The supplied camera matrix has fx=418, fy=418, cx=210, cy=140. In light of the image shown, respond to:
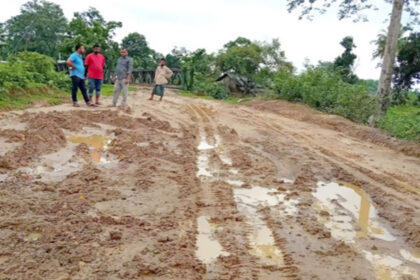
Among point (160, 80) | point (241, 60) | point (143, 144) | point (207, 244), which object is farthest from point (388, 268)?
point (241, 60)

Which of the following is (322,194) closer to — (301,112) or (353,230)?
(353,230)

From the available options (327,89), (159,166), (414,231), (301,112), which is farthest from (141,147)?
(327,89)

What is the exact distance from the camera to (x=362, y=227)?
395 centimetres

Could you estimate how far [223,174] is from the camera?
5.39 m

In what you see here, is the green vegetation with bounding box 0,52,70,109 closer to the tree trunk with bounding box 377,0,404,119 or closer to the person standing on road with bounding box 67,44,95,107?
the person standing on road with bounding box 67,44,95,107

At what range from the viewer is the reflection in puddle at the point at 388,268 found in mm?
3012

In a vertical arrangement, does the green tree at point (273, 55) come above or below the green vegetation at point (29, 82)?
above

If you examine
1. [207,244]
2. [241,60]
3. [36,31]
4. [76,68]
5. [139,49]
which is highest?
[36,31]

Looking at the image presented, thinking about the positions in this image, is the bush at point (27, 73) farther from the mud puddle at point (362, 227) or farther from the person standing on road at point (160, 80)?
the mud puddle at point (362, 227)

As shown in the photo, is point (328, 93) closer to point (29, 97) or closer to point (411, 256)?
point (29, 97)

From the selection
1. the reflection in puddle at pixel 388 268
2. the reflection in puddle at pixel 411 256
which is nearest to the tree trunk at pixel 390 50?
the reflection in puddle at pixel 411 256

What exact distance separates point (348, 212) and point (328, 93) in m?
11.1

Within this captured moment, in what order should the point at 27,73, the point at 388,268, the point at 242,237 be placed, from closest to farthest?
the point at 388,268, the point at 242,237, the point at 27,73

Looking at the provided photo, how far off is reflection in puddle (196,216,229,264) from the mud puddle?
109cm
